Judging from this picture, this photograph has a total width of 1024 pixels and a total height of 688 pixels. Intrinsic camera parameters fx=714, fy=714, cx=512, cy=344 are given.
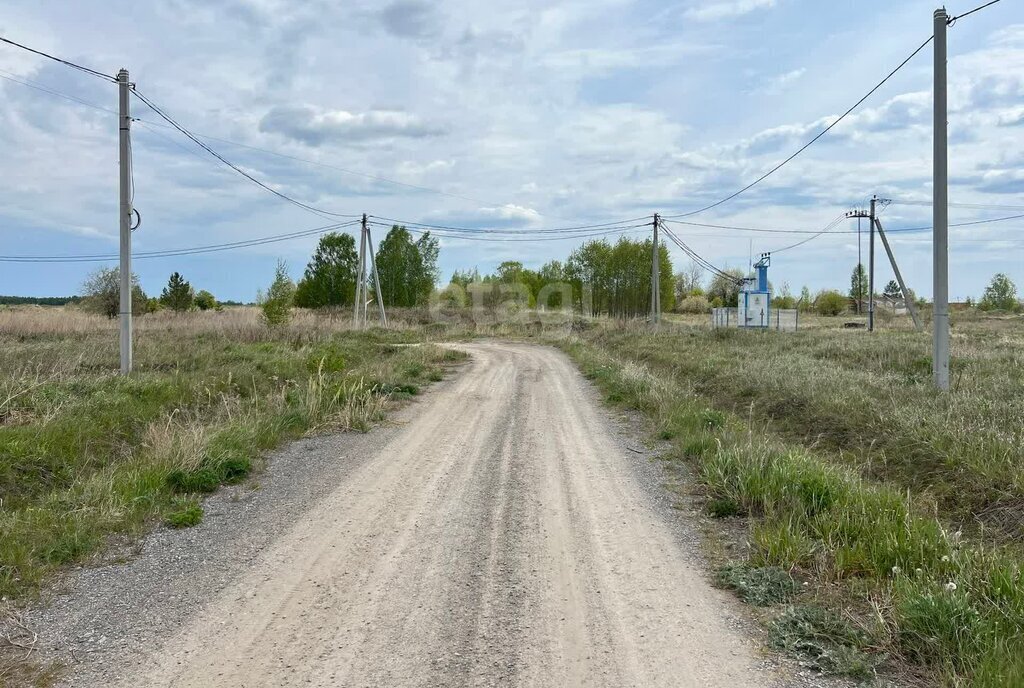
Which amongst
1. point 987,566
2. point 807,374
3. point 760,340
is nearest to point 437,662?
point 987,566

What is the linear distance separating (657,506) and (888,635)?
3107 mm

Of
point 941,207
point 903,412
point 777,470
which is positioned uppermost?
point 941,207

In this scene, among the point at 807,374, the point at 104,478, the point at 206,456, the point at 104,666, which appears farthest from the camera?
the point at 807,374

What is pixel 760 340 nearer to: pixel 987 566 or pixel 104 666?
pixel 987 566

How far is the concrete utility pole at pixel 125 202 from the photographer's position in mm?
14016

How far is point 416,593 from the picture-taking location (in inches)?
190

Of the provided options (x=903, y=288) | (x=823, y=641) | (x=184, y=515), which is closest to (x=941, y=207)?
(x=823, y=641)

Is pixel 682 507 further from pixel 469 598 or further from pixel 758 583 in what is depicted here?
pixel 469 598

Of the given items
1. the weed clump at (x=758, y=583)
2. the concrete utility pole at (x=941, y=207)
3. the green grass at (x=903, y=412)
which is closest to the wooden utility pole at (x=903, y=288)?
the green grass at (x=903, y=412)

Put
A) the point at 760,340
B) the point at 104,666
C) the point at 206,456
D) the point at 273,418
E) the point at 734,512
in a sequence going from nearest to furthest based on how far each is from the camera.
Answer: the point at 104,666
the point at 734,512
the point at 206,456
the point at 273,418
the point at 760,340

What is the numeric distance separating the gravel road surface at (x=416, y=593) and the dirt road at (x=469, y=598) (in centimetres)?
1

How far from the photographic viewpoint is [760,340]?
1235 inches

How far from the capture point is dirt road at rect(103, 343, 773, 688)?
379cm

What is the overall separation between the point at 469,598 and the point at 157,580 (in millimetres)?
2291
